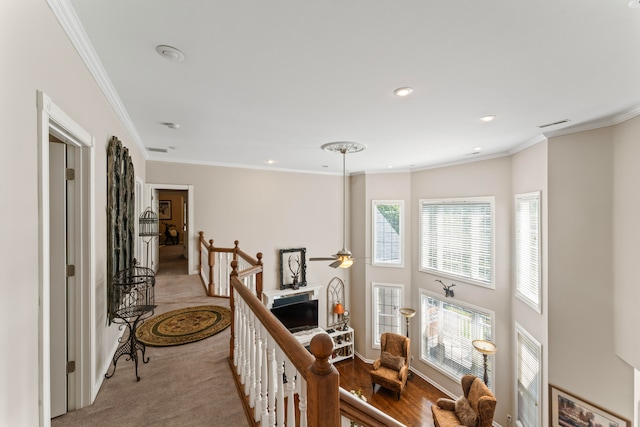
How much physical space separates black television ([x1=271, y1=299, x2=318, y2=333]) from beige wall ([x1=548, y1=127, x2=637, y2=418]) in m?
4.85

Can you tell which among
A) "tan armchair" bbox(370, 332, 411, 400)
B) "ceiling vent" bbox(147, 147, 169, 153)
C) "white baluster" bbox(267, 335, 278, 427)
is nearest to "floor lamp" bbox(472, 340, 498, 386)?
"tan armchair" bbox(370, 332, 411, 400)

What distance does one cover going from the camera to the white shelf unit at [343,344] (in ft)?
23.7

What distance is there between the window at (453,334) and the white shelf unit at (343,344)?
1875 mm

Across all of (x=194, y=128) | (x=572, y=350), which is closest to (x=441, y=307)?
(x=572, y=350)

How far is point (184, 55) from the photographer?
6.17ft

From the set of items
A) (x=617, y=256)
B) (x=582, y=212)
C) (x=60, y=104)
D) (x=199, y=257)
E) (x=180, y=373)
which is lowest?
(x=180, y=373)

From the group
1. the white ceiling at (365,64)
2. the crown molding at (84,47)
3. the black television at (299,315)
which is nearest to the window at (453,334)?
the black television at (299,315)

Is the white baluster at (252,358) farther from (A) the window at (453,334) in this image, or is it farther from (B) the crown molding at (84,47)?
(A) the window at (453,334)

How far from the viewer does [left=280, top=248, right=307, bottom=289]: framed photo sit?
675cm

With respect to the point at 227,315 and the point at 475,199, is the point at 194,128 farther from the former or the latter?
the point at 475,199

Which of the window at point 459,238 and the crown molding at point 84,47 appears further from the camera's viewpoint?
the window at point 459,238

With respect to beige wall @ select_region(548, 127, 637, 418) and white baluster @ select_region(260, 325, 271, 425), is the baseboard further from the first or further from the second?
beige wall @ select_region(548, 127, 637, 418)

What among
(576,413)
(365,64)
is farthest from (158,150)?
(576,413)

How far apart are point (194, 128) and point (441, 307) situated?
249 inches
